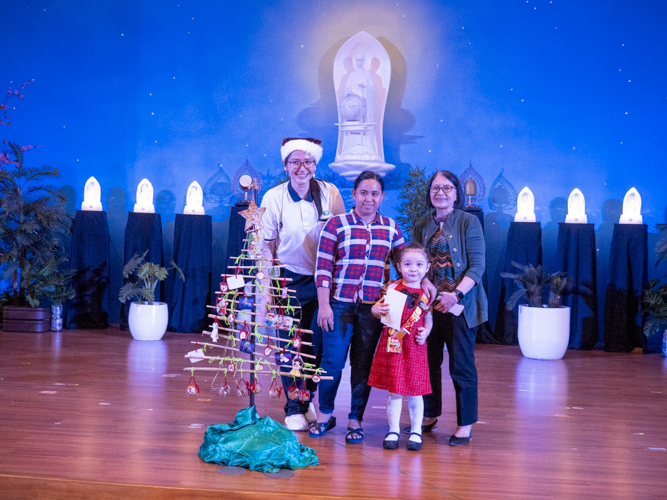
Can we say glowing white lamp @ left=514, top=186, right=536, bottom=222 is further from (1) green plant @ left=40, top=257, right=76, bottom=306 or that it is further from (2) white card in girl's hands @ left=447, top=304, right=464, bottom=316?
(1) green plant @ left=40, top=257, right=76, bottom=306

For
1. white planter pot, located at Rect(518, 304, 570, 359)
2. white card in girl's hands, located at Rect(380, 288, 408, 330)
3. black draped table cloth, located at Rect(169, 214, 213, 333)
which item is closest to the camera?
white card in girl's hands, located at Rect(380, 288, 408, 330)

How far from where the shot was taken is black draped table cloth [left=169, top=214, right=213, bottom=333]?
19.3ft

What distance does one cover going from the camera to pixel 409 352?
8.77ft

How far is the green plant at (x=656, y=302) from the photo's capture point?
515 centimetres

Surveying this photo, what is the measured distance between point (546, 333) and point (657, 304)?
3.39ft

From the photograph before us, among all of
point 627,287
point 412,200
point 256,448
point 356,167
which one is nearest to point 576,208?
point 627,287

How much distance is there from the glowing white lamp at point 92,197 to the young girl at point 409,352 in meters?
4.22

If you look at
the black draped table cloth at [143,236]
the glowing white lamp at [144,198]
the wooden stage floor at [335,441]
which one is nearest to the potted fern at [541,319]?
the wooden stage floor at [335,441]

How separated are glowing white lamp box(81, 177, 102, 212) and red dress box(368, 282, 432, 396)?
421 cm

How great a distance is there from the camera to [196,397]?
11.3 feet

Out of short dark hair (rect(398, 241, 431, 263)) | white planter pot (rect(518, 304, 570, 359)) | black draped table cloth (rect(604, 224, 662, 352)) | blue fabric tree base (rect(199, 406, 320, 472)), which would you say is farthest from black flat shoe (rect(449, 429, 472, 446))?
black draped table cloth (rect(604, 224, 662, 352))

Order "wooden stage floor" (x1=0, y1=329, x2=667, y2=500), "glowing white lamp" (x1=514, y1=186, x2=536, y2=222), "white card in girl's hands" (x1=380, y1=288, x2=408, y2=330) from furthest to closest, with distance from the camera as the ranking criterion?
"glowing white lamp" (x1=514, y1=186, x2=536, y2=222), "white card in girl's hands" (x1=380, y1=288, x2=408, y2=330), "wooden stage floor" (x1=0, y1=329, x2=667, y2=500)

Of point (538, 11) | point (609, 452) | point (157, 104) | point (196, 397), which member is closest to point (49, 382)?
point (196, 397)

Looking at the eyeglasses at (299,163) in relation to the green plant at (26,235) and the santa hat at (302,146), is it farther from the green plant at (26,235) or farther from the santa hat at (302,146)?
the green plant at (26,235)
